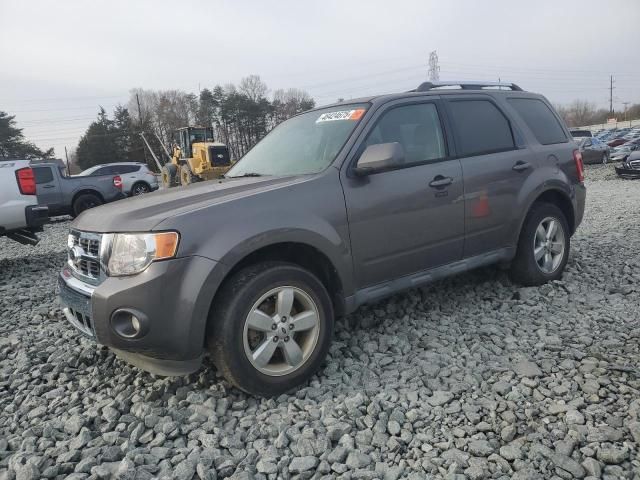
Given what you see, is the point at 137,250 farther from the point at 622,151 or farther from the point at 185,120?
the point at 185,120

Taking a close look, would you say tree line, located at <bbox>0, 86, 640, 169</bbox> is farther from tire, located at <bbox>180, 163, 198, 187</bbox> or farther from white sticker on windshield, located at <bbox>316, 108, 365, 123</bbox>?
white sticker on windshield, located at <bbox>316, 108, 365, 123</bbox>

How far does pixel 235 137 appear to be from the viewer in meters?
54.6

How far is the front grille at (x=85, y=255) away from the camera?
276 centimetres

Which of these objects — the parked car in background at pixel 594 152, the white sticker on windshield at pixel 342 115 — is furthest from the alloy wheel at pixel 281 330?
the parked car in background at pixel 594 152

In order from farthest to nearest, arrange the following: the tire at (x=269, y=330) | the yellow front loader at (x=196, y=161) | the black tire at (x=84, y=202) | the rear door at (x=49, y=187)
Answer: the yellow front loader at (x=196, y=161)
the black tire at (x=84, y=202)
the rear door at (x=49, y=187)
the tire at (x=269, y=330)

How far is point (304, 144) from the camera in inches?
144

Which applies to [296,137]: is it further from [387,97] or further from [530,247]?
[530,247]

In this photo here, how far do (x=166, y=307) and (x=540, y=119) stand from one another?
394cm

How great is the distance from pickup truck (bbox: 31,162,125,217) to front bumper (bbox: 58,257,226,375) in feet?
39.1

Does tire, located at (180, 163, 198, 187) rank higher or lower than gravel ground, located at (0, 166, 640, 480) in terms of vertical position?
higher

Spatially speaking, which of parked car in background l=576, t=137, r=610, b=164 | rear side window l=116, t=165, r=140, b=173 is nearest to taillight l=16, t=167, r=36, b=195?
rear side window l=116, t=165, r=140, b=173

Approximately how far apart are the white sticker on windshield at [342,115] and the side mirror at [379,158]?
0.43 metres

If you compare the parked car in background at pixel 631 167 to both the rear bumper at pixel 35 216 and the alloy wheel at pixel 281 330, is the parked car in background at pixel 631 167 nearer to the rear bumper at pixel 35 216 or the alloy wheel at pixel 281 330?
the alloy wheel at pixel 281 330

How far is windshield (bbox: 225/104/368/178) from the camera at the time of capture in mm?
3369
